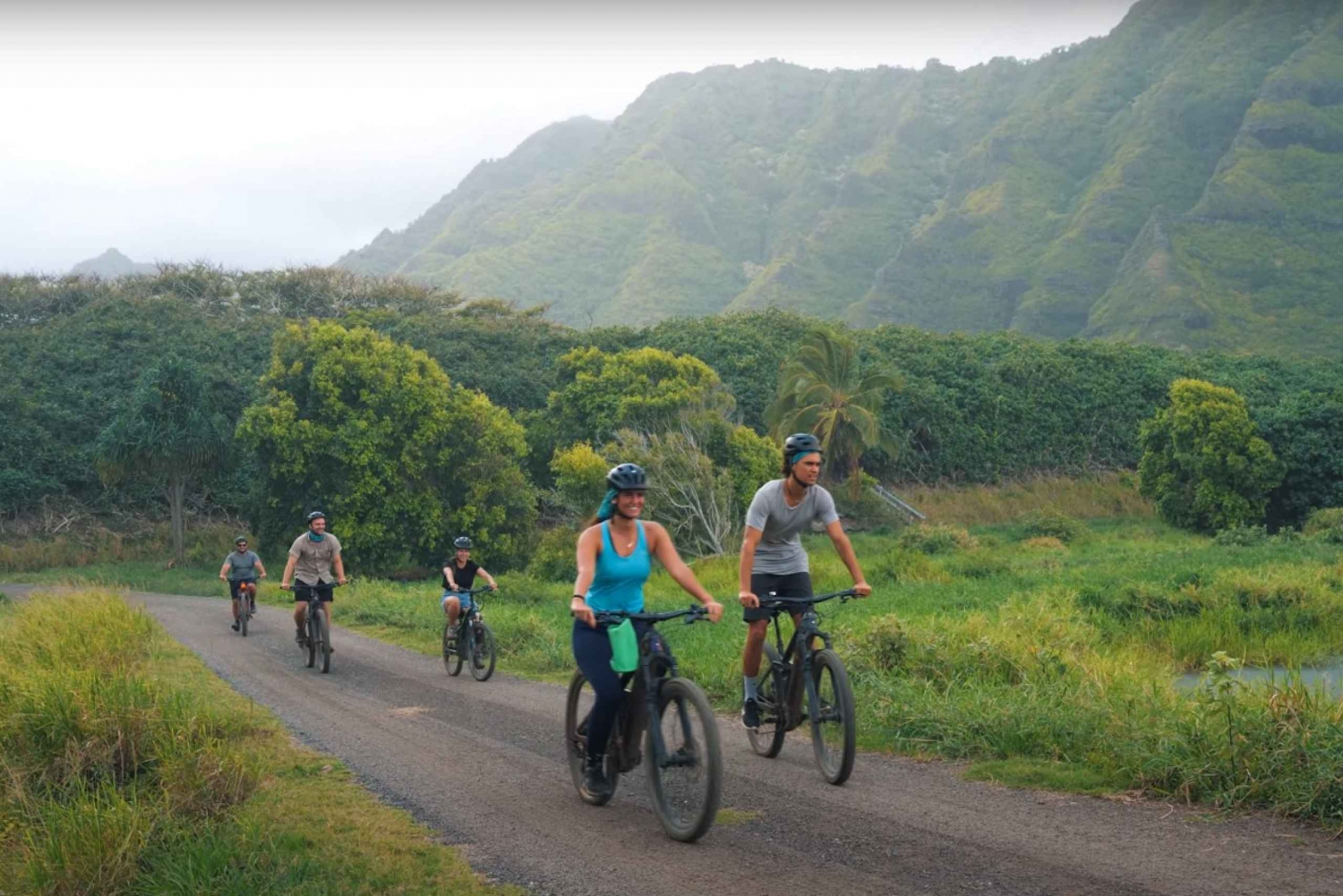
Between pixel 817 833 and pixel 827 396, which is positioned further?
pixel 827 396

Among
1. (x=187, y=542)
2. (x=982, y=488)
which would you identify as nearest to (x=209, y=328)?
(x=187, y=542)

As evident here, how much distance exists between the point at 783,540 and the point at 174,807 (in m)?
4.27

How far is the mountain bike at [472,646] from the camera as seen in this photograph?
45.3 ft

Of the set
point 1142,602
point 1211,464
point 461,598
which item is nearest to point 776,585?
point 461,598

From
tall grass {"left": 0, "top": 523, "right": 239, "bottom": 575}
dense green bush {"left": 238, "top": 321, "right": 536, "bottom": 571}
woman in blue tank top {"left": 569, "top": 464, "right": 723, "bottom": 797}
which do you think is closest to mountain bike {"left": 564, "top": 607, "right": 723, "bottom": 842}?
woman in blue tank top {"left": 569, "top": 464, "right": 723, "bottom": 797}

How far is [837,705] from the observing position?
298 inches

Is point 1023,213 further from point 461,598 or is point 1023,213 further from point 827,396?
point 461,598

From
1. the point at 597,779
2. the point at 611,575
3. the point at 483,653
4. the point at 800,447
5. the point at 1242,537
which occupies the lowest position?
the point at 483,653

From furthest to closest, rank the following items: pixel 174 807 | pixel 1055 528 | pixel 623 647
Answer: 1. pixel 1055 528
2. pixel 174 807
3. pixel 623 647

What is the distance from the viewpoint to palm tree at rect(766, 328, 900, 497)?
4275cm

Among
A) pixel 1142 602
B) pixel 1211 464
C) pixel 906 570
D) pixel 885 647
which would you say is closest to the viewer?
pixel 885 647

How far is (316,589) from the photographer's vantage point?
49.7 ft

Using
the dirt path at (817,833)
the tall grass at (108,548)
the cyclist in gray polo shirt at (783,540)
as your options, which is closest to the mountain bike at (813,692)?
the cyclist in gray polo shirt at (783,540)

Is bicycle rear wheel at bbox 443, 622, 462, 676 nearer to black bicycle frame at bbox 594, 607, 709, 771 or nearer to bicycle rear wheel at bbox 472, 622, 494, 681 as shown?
bicycle rear wheel at bbox 472, 622, 494, 681
